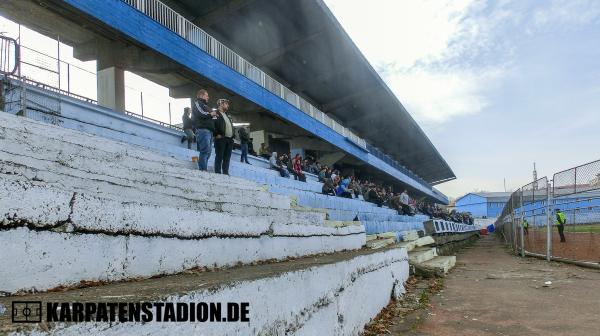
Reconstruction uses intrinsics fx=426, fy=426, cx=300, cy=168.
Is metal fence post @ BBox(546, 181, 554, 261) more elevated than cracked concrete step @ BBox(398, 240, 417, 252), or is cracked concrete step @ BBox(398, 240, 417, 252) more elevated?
metal fence post @ BBox(546, 181, 554, 261)

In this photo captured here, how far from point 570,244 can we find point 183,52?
1365 cm

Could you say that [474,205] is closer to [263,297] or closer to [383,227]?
[383,227]

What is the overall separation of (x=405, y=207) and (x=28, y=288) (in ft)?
70.7

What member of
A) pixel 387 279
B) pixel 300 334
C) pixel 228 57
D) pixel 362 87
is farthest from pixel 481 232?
pixel 300 334

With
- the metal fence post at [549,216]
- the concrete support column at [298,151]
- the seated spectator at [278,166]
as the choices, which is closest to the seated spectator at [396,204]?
the concrete support column at [298,151]

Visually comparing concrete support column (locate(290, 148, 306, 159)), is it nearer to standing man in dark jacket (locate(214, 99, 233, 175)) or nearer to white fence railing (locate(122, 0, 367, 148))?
white fence railing (locate(122, 0, 367, 148))

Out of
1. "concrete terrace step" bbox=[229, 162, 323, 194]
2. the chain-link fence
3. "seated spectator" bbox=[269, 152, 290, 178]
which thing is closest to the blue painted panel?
"seated spectator" bbox=[269, 152, 290, 178]

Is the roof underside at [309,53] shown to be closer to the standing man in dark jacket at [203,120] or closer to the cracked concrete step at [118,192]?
the standing man in dark jacket at [203,120]

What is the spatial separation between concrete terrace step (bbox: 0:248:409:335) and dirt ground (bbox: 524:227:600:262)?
992 cm

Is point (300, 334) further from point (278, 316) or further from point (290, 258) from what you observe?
point (290, 258)

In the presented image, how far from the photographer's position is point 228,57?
1625cm

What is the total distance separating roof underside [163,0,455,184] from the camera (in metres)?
18.0

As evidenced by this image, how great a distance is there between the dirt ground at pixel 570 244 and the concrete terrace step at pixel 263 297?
9.92 metres

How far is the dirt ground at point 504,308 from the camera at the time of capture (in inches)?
172
